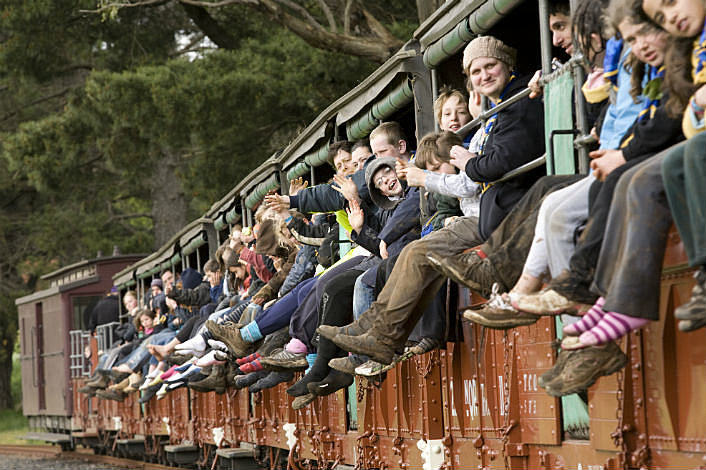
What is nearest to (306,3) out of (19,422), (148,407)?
(148,407)

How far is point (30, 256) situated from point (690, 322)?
30.8 meters

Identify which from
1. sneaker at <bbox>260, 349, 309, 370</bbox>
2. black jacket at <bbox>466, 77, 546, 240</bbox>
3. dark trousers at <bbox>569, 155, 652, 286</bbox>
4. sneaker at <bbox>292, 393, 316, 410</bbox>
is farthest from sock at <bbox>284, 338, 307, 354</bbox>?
dark trousers at <bbox>569, 155, 652, 286</bbox>

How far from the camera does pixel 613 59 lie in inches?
157

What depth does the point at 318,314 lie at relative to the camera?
291 inches

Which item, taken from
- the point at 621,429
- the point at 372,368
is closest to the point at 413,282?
the point at 372,368

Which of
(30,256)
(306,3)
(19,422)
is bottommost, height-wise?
(19,422)

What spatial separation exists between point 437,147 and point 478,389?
47.0 inches

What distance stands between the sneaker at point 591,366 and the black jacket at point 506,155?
1348mm

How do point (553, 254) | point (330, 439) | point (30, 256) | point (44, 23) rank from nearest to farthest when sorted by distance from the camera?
point (553, 254)
point (330, 439)
point (44, 23)
point (30, 256)

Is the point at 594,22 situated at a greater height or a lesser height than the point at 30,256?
lesser

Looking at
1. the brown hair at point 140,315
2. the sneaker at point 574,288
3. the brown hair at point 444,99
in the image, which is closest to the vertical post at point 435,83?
the brown hair at point 444,99

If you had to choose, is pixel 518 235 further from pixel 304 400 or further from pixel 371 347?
pixel 304 400

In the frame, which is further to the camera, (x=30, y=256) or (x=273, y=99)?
(x=30, y=256)

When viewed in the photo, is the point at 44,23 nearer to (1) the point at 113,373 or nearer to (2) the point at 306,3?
(2) the point at 306,3
